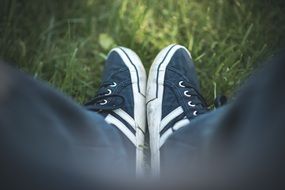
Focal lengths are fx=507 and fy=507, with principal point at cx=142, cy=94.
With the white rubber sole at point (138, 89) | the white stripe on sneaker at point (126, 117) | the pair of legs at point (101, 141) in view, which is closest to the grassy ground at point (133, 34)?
the white rubber sole at point (138, 89)

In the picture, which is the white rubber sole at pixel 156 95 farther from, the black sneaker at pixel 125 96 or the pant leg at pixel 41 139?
the pant leg at pixel 41 139

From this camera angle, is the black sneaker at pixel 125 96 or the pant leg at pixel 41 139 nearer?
the pant leg at pixel 41 139

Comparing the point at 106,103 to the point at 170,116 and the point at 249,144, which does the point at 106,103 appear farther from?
the point at 249,144

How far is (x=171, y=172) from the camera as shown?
0.67 metres

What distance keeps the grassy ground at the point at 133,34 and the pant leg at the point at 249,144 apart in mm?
613

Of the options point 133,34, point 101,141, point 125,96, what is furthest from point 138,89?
point 101,141

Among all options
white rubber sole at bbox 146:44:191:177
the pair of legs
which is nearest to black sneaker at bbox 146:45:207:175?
white rubber sole at bbox 146:44:191:177

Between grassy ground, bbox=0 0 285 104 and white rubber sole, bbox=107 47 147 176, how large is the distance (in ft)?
0.17

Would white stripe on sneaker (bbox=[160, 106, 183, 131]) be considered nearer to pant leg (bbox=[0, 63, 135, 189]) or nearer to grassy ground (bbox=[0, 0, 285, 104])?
grassy ground (bbox=[0, 0, 285, 104])

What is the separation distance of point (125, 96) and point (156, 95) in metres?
0.08

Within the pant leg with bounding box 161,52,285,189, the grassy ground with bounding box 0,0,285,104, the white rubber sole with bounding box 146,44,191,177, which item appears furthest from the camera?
the grassy ground with bounding box 0,0,285,104

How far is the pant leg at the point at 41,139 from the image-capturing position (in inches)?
25.4

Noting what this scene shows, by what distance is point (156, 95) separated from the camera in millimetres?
1271

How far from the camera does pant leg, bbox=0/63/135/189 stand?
645 millimetres
